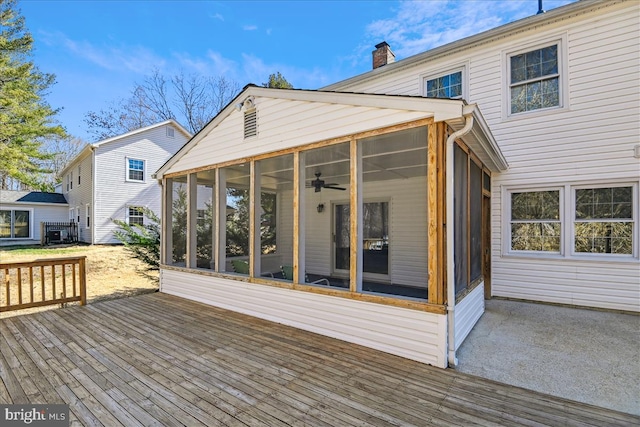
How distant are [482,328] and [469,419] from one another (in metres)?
2.40

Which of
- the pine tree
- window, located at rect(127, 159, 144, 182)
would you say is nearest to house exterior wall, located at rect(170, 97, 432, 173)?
window, located at rect(127, 159, 144, 182)

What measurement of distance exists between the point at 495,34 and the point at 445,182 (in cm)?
480

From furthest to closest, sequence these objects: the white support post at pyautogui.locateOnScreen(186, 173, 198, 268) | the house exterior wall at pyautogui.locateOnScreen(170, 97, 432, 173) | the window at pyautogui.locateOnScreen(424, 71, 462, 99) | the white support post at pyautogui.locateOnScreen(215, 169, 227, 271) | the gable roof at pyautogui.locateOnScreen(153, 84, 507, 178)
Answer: the window at pyautogui.locateOnScreen(424, 71, 462, 99) → the white support post at pyautogui.locateOnScreen(186, 173, 198, 268) → the white support post at pyautogui.locateOnScreen(215, 169, 227, 271) → the house exterior wall at pyautogui.locateOnScreen(170, 97, 432, 173) → the gable roof at pyautogui.locateOnScreen(153, 84, 507, 178)

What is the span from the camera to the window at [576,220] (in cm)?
516

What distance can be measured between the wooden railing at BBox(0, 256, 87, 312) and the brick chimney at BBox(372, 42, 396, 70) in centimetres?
820

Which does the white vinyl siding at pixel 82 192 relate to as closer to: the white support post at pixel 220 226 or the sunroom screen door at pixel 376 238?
the white support post at pixel 220 226

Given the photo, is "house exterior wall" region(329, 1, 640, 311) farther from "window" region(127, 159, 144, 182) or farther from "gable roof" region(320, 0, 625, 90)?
"window" region(127, 159, 144, 182)

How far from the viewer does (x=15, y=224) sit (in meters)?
17.2

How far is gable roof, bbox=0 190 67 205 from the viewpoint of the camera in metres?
17.0

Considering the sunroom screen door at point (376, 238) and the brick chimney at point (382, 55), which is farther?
the brick chimney at point (382, 55)

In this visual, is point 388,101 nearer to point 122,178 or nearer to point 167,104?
point 122,178

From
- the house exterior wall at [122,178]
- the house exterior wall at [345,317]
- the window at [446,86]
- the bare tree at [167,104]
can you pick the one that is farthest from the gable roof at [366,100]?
the bare tree at [167,104]

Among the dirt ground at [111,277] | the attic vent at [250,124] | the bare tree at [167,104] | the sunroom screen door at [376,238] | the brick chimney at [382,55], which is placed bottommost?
the dirt ground at [111,277]

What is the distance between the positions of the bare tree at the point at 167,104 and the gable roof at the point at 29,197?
4903 mm
